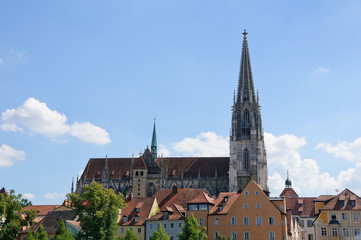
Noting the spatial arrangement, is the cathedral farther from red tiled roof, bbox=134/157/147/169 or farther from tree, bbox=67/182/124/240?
tree, bbox=67/182/124/240

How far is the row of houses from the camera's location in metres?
62.1

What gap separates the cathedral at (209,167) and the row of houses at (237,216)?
43.0m

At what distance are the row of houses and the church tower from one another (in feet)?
135

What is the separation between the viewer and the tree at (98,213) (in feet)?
194

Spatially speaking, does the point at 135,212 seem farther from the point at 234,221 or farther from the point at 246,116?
the point at 246,116

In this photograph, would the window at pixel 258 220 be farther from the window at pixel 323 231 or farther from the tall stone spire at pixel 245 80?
the tall stone spire at pixel 245 80

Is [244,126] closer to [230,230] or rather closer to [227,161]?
[227,161]

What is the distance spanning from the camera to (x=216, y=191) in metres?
121

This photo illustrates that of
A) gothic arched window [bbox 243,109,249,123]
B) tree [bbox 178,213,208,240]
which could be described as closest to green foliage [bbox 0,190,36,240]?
tree [bbox 178,213,208,240]

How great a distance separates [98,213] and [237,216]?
17.5m

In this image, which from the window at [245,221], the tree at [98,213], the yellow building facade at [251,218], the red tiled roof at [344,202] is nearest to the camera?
the tree at [98,213]

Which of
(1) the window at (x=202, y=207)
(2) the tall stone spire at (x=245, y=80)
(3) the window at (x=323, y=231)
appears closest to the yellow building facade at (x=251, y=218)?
(1) the window at (x=202, y=207)


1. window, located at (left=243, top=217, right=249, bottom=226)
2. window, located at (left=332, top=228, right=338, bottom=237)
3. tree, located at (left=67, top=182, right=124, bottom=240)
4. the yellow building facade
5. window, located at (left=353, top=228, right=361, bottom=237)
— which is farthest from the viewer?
window, located at (left=332, top=228, right=338, bottom=237)

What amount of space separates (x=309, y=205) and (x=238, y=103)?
49.9 metres
